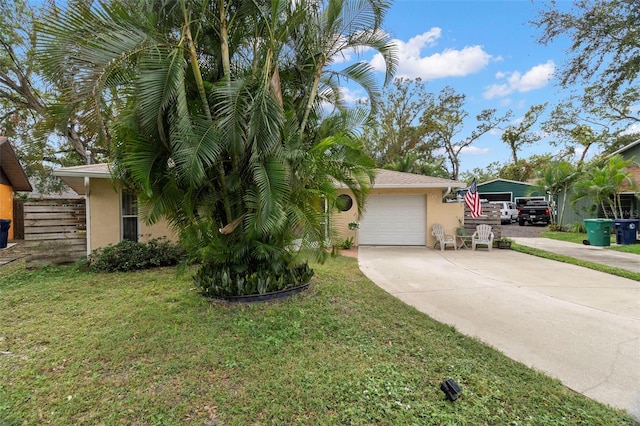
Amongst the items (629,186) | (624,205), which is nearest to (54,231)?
(629,186)

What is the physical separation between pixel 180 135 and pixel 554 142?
33.7m

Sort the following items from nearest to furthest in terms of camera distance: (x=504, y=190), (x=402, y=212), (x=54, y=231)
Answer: (x=54, y=231) < (x=402, y=212) < (x=504, y=190)

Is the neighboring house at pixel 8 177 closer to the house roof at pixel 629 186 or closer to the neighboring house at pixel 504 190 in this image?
the house roof at pixel 629 186

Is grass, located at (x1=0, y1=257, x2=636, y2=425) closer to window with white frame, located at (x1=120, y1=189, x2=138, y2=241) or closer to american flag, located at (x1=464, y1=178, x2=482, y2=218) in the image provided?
A: window with white frame, located at (x1=120, y1=189, x2=138, y2=241)

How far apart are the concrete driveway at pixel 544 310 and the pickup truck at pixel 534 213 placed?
1532 cm

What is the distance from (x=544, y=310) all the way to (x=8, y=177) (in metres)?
20.7

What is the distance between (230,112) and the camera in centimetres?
393

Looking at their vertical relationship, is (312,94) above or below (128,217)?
above

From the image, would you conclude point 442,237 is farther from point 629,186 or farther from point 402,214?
point 629,186

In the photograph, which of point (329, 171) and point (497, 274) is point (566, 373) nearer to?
point (329, 171)

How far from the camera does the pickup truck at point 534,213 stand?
21172 mm

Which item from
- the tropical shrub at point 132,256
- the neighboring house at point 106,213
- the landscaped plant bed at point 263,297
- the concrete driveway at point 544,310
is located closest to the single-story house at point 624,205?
the concrete driveway at point 544,310

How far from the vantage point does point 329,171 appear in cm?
488

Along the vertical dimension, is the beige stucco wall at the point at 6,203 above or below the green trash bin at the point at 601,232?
above
